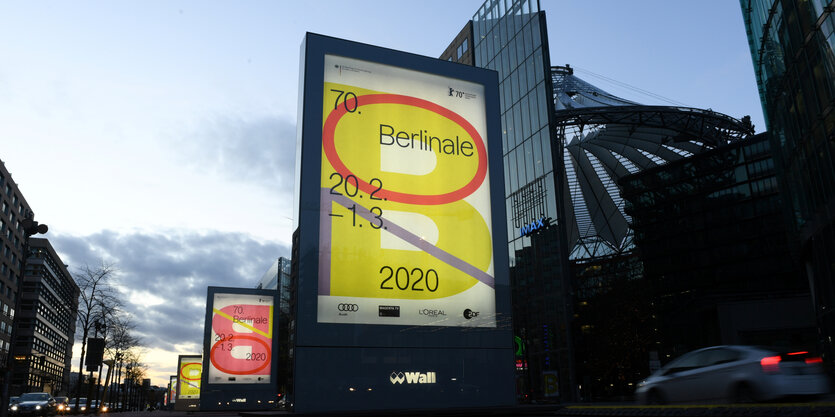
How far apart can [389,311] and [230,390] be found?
23.4 metres

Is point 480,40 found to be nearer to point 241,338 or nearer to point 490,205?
point 241,338

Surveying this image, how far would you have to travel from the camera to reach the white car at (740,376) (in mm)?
11258

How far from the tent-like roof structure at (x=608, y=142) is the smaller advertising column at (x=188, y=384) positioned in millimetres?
34822

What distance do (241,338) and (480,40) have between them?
122 ft

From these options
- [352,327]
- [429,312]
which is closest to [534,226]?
[429,312]

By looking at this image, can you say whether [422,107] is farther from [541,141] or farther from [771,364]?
[541,141]

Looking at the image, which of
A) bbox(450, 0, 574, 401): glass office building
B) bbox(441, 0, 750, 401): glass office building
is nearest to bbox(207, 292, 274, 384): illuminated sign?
bbox(441, 0, 750, 401): glass office building

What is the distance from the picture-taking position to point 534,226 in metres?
49.5

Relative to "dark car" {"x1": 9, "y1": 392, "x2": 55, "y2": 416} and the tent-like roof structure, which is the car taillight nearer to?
"dark car" {"x1": 9, "y1": 392, "x2": 55, "y2": 416}

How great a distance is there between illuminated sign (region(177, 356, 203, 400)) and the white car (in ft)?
127

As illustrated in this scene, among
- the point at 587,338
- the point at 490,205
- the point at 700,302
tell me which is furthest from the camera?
the point at 587,338

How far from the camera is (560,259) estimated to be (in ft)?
155

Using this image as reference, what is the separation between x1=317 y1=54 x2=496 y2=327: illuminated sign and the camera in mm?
15859

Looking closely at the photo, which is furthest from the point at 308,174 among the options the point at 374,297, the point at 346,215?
the point at 374,297
